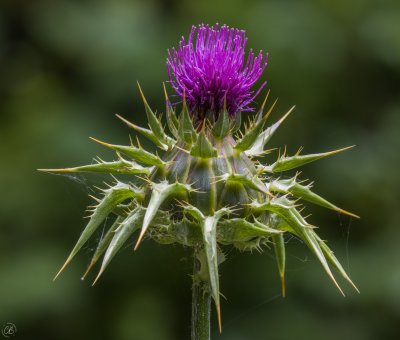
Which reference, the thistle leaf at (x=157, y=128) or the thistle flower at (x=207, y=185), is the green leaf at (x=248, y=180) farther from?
the thistle leaf at (x=157, y=128)

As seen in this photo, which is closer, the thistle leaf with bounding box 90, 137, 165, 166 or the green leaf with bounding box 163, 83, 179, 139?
the thistle leaf with bounding box 90, 137, 165, 166

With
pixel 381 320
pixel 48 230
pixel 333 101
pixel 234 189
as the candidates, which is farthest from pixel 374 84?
pixel 234 189

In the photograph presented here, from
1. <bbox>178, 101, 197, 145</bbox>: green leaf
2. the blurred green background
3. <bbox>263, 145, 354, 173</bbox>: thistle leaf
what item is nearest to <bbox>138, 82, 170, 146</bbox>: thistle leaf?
<bbox>178, 101, 197, 145</bbox>: green leaf

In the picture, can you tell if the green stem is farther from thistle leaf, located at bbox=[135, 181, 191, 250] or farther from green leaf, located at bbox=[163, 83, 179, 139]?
green leaf, located at bbox=[163, 83, 179, 139]

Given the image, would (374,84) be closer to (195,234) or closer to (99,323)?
(99,323)

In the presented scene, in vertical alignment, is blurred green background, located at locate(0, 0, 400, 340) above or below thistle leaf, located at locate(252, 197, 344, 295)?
above

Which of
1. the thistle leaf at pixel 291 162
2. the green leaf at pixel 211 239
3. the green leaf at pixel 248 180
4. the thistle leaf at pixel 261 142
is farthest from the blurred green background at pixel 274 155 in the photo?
the green leaf at pixel 211 239

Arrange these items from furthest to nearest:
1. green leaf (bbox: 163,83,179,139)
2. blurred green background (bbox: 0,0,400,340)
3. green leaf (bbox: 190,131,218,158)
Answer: blurred green background (bbox: 0,0,400,340) → green leaf (bbox: 163,83,179,139) → green leaf (bbox: 190,131,218,158)
